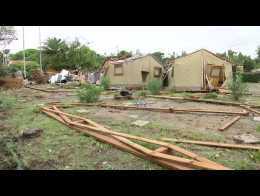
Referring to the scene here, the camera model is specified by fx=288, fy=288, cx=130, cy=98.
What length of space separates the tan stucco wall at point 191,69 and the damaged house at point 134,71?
3.35 metres

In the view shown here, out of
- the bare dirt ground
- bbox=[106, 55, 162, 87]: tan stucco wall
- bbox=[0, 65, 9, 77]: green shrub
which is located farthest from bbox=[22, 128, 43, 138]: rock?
bbox=[106, 55, 162, 87]: tan stucco wall

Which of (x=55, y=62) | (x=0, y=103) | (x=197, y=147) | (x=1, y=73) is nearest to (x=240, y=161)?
(x=197, y=147)

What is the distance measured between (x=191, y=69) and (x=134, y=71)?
15.8ft

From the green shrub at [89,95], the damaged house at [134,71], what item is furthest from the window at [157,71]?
the green shrub at [89,95]

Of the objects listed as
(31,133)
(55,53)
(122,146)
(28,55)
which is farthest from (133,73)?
(28,55)

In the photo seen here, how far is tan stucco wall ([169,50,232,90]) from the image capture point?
18250 mm

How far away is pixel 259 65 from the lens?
42375 millimetres

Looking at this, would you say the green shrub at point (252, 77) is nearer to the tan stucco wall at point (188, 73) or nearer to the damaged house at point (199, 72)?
the damaged house at point (199, 72)

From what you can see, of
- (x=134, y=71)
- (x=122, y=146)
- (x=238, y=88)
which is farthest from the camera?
(x=134, y=71)

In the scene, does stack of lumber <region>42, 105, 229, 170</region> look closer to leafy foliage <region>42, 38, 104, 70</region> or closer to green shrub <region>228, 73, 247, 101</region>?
green shrub <region>228, 73, 247, 101</region>

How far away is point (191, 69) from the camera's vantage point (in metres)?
18.5

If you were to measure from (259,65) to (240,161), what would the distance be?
4320 cm

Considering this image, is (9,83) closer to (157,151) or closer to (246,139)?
(246,139)
